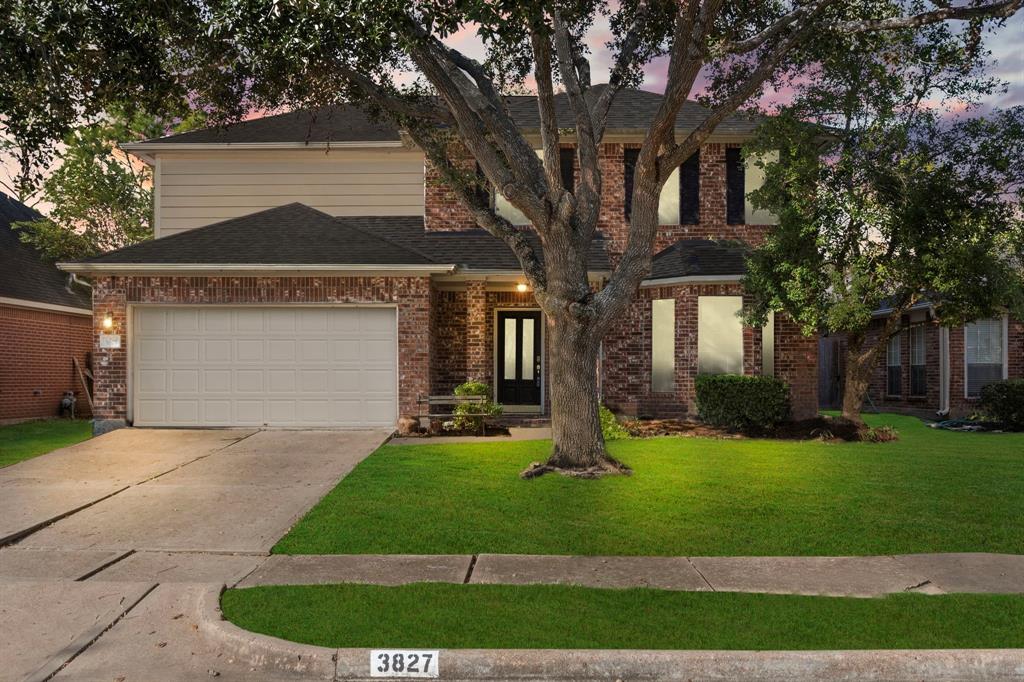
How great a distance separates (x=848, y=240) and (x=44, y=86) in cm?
1284

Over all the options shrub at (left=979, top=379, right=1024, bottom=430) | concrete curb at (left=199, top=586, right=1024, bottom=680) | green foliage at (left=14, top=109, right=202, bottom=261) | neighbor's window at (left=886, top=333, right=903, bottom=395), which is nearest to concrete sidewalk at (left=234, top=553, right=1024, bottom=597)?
concrete curb at (left=199, top=586, right=1024, bottom=680)

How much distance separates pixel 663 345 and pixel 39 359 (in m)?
15.1

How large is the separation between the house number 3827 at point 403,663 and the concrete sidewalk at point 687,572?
1.54 m

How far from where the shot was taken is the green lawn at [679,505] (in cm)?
757

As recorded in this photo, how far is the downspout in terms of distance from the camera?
2003cm

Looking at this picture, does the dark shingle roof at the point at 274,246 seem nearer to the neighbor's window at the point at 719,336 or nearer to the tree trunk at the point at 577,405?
the tree trunk at the point at 577,405

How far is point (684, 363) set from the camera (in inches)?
669

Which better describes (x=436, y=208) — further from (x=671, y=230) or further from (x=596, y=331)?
(x=596, y=331)

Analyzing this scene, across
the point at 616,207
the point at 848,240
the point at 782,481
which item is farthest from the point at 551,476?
the point at 616,207

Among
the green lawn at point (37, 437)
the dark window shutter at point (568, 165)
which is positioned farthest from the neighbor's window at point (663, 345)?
the green lawn at point (37, 437)

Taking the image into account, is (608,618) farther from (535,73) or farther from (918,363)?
(918,363)

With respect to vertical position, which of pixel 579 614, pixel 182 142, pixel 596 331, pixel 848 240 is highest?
pixel 182 142

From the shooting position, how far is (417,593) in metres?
5.89

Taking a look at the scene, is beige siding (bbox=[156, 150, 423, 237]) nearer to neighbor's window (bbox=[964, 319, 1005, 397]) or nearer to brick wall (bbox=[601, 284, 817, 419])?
brick wall (bbox=[601, 284, 817, 419])
